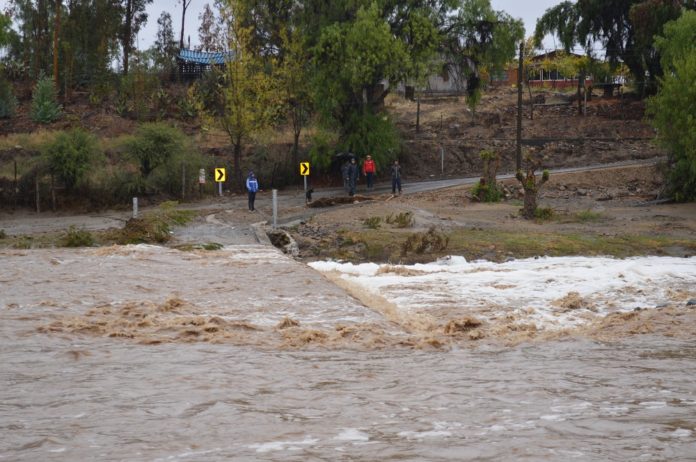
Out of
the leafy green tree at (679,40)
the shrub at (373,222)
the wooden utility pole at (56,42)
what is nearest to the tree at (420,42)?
the leafy green tree at (679,40)

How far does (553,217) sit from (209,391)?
85.3 feet

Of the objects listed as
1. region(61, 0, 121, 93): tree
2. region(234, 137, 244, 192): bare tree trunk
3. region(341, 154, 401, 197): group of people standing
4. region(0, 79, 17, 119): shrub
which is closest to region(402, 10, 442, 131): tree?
region(341, 154, 401, 197): group of people standing

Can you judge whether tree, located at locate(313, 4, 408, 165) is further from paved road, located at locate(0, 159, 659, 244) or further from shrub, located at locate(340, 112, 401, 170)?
paved road, located at locate(0, 159, 659, 244)

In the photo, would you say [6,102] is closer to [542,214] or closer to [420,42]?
[420,42]

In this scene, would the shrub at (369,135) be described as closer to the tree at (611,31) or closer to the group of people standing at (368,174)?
the group of people standing at (368,174)

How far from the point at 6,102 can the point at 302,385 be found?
161 feet

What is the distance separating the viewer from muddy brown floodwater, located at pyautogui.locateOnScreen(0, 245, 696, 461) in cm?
785

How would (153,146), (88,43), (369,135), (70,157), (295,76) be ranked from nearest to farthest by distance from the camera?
(70,157)
(153,146)
(369,135)
(295,76)
(88,43)

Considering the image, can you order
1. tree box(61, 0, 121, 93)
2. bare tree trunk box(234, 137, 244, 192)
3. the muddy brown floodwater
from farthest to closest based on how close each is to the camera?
tree box(61, 0, 121, 93) < bare tree trunk box(234, 137, 244, 192) < the muddy brown floodwater

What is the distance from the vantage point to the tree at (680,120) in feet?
125

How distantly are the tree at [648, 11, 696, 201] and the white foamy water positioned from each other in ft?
47.2

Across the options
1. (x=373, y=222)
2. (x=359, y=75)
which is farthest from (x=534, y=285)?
(x=359, y=75)

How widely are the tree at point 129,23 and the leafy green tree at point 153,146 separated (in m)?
22.6

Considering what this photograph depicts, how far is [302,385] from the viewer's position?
33.7 feet
